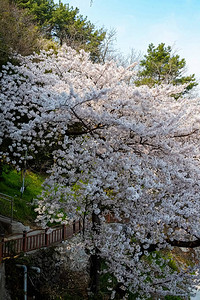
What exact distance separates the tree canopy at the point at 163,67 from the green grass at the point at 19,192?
12505 mm

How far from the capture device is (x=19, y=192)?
13328 mm

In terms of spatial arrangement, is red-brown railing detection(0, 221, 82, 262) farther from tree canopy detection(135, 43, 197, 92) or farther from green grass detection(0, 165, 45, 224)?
tree canopy detection(135, 43, 197, 92)

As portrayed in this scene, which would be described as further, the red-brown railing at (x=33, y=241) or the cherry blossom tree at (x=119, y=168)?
the red-brown railing at (x=33, y=241)

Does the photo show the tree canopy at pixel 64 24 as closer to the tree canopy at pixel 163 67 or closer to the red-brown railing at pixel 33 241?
the tree canopy at pixel 163 67

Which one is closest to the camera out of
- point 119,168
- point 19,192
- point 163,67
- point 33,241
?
point 119,168

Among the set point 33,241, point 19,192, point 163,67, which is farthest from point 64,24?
point 33,241

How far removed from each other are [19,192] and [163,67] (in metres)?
16.5

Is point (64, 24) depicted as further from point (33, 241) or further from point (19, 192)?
point (33, 241)

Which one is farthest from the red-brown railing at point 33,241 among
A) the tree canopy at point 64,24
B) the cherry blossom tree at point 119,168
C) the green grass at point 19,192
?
the tree canopy at point 64,24

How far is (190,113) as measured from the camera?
25.2 feet

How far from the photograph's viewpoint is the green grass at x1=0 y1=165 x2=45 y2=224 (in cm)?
1170

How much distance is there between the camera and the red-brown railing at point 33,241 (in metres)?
7.39

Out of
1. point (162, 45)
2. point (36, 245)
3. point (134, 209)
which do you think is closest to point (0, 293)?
point (36, 245)

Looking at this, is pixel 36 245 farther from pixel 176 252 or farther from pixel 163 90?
pixel 176 252
